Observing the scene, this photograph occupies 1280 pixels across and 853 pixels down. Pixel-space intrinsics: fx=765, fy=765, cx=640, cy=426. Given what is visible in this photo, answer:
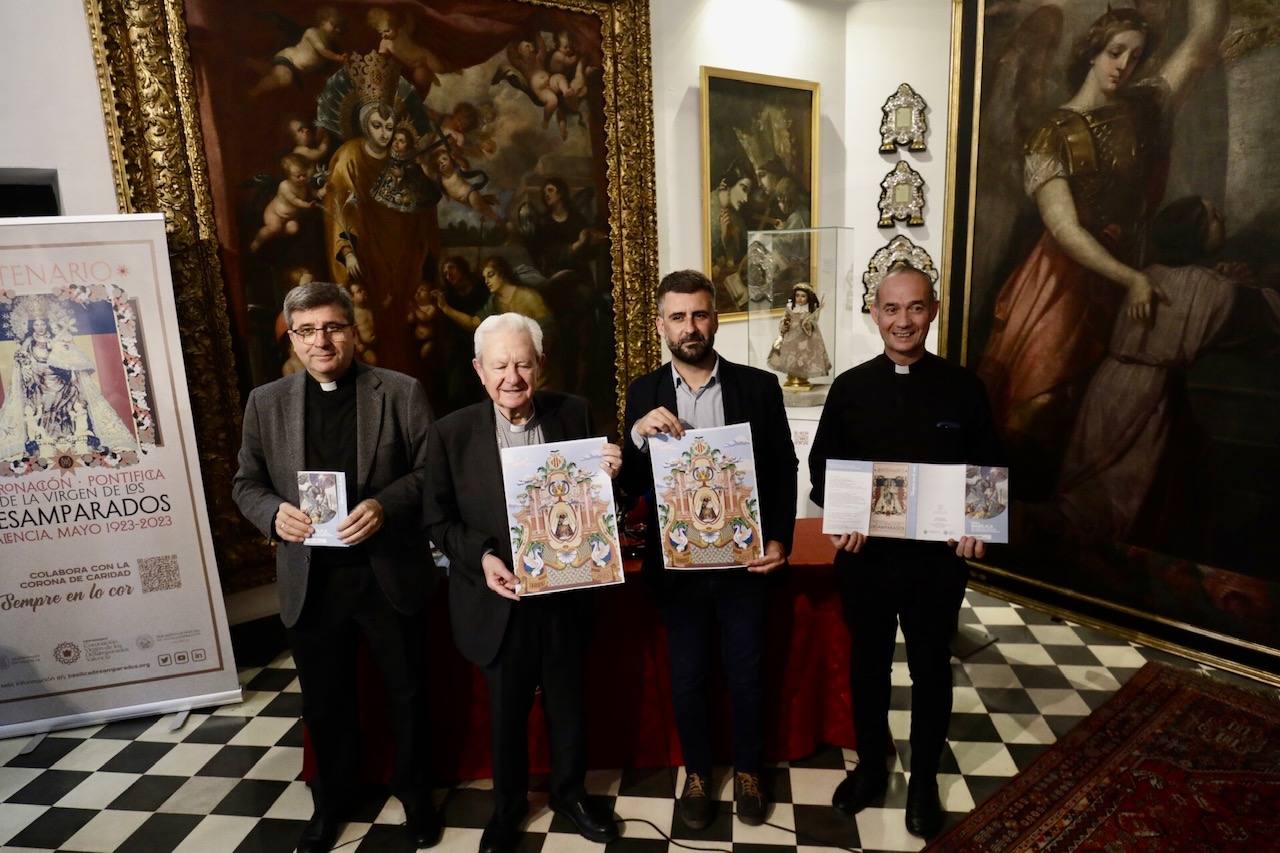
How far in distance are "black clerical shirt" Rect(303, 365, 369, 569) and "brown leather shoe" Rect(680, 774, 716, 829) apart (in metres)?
1.60

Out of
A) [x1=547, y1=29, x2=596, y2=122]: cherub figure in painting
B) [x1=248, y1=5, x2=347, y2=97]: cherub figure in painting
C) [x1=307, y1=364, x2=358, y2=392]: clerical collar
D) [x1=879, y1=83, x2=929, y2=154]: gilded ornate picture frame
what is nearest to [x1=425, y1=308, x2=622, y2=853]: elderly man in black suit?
[x1=307, y1=364, x2=358, y2=392]: clerical collar

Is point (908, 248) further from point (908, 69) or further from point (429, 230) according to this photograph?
point (429, 230)

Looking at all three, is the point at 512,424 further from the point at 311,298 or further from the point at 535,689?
the point at 535,689

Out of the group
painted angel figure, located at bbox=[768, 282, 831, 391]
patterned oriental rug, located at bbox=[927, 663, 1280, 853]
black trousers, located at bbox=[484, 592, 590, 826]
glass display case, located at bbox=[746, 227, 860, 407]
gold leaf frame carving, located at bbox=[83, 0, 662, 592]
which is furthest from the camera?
glass display case, located at bbox=[746, 227, 860, 407]

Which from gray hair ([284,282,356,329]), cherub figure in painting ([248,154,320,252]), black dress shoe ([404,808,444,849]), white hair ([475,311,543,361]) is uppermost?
cherub figure in painting ([248,154,320,252])

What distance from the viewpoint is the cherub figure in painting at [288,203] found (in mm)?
4246

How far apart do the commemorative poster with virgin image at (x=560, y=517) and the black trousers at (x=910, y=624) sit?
99 cm

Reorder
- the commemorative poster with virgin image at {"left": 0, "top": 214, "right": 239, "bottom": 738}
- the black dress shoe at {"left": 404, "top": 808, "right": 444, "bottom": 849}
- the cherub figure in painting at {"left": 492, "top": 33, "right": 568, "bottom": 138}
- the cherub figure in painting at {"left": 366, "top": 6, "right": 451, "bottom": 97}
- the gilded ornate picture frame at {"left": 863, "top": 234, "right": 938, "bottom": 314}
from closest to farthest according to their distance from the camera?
the black dress shoe at {"left": 404, "top": 808, "right": 444, "bottom": 849}
the commemorative poster with virgin image at {"left": 0, "top": 214, "right": 239, "bottom": 738}
the cherub figure in painting at {"left": 366, "top": 6, "right": 451, "bottom": 97}
the cherub figure in painting at {"left": 492, "top": 33, "right": 568, "bottom": 138}
the gilded ornate picture frame at {"left": 863, "top": 234, "right": 938, "bottom": 314}

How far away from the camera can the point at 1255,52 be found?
379 centimetres

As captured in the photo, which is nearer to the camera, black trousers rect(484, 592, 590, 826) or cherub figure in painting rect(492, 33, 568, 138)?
black trousers rect(484, 592, 590, 826)

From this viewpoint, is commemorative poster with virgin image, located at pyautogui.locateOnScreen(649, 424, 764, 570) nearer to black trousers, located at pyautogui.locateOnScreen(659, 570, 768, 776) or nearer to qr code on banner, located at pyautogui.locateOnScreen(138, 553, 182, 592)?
black trousers, located at pyautogui.locateOnScreen(659, 570, 768, 776)

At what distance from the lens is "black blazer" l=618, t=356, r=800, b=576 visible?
2908 mm

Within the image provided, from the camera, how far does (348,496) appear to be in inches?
110

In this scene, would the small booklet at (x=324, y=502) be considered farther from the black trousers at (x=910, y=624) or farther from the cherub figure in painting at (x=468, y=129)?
the cherub figure in painting at (x=468, y=129)
